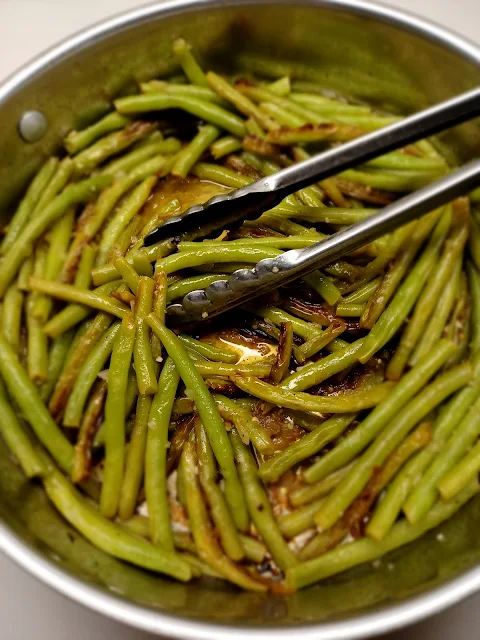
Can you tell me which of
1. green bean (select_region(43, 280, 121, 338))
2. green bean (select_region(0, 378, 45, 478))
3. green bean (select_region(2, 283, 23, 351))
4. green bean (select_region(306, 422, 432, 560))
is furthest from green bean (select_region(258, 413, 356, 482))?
green bean (select_region(2, 283, 23, 351))

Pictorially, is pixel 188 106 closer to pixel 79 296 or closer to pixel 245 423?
pixel 79 296

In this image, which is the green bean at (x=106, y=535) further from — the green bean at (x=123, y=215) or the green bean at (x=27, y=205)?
the green bean at (x=27, y=205)

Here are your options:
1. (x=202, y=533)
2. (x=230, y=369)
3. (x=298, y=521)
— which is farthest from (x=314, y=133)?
(x=202, y=533)

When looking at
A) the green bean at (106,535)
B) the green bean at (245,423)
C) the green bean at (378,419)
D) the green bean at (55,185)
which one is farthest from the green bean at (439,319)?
the green bean at (55,185)

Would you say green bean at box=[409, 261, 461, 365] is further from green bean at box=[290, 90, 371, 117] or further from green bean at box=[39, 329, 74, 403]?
green bean at box=[39, 329, 74, 403]

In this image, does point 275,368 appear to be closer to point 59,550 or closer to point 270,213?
point 270,213
